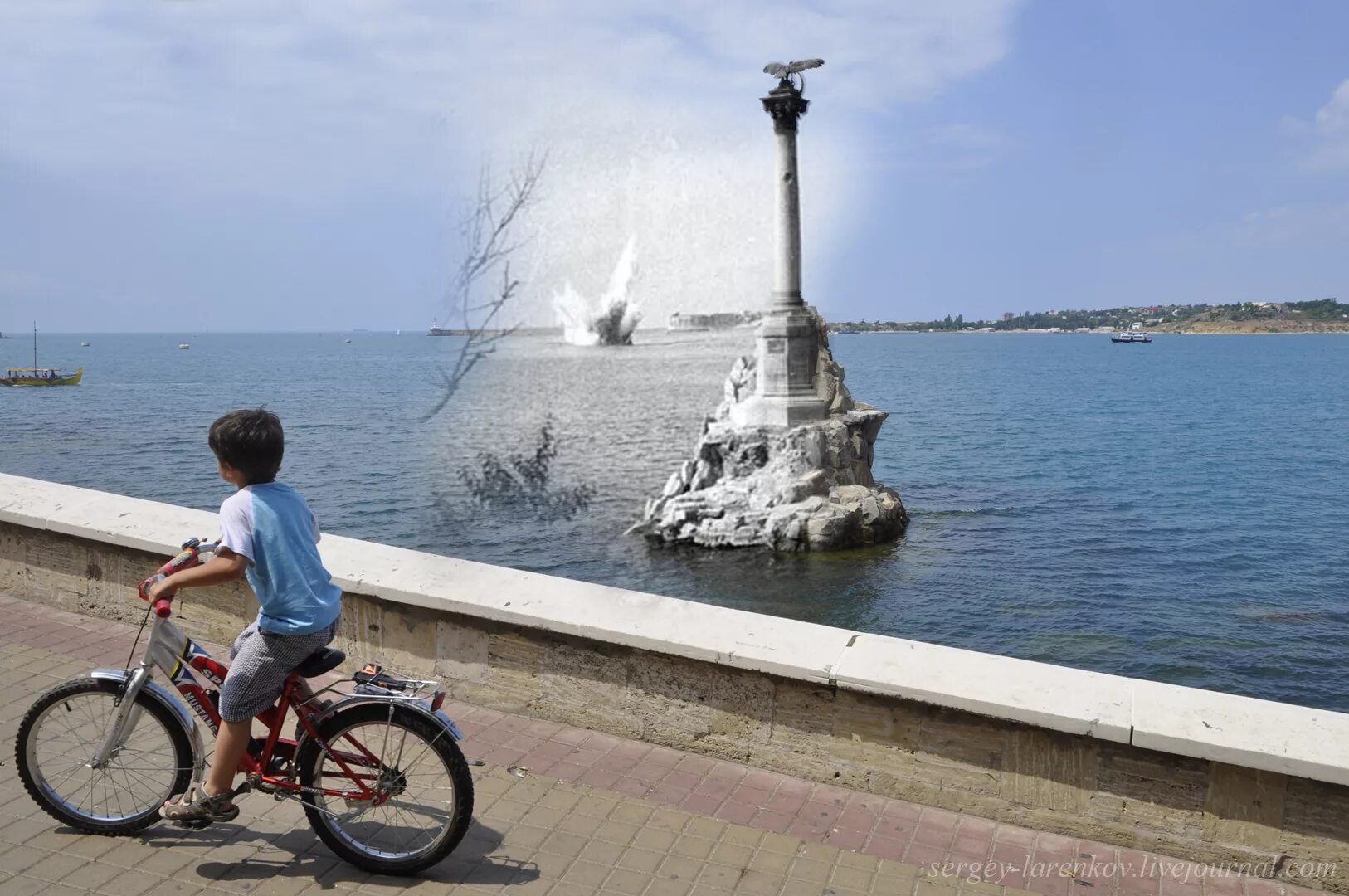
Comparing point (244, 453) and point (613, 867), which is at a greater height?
point (244, 453)

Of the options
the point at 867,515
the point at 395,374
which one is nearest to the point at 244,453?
the point at 867,515

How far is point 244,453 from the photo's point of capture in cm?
338

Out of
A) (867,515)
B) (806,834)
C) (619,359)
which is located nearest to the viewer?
(806,834)

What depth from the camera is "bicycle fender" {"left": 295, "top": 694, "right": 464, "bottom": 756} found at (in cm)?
342

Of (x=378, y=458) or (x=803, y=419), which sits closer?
(x=803, y=419)

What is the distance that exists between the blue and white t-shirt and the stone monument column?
24.4 metres

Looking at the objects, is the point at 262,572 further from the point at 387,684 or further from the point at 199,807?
the point at 199,807

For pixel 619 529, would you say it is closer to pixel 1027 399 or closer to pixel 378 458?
pixel 378 458

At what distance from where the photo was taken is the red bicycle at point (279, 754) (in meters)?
3.49

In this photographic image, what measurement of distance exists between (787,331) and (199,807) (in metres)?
25.3

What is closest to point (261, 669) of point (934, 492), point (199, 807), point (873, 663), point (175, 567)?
point (175, 567)

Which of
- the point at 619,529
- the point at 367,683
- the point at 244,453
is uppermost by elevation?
the point at 244,453

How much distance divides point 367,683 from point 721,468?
2453 centimetres

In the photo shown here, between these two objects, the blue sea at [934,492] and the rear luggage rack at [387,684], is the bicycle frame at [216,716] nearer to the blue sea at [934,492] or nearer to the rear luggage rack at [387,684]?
the rear luggage rack at [387,684]
